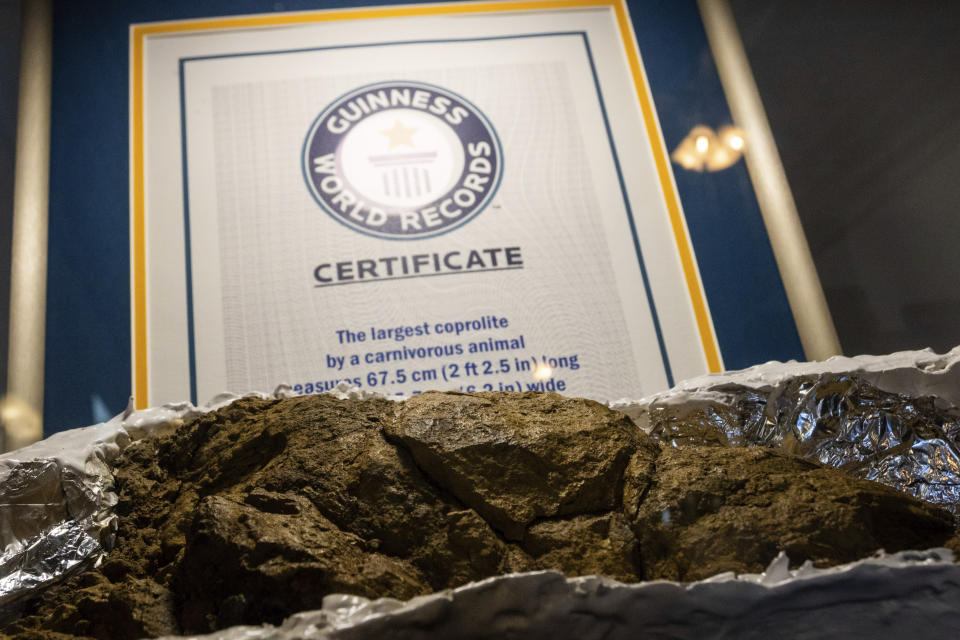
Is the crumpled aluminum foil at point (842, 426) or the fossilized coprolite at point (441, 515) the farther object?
the crumpled aluminum foil at point (842, 426)

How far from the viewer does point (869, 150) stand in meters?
1.51

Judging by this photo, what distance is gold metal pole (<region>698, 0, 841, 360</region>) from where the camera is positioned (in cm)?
150

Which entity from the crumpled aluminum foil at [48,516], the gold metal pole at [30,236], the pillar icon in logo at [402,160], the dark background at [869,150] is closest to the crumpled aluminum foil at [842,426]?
the dark background at [869,150]

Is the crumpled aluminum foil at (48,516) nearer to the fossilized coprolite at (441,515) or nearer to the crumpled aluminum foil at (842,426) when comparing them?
the fossilized coprolite at (441,515)

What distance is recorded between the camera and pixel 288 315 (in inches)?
58.3

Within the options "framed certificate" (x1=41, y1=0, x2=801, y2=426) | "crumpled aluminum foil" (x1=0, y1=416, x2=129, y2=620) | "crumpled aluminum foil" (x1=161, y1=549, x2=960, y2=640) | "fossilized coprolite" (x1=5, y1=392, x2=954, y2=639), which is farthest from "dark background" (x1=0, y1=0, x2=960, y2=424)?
"crumpled aluminum foil" (x1=161, y1=549, x2=960, y2=640)

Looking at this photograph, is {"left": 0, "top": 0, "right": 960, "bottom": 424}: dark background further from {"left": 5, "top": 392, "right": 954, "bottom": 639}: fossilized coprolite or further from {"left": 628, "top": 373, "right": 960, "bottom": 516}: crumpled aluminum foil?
{"left": 5, "top": 392, "right": 954, "bottom": 639}: fossilized coprolite

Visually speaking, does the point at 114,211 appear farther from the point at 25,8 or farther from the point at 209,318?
the point at 25,8

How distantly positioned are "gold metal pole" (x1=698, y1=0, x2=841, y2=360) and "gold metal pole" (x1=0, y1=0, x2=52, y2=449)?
1.50 meters

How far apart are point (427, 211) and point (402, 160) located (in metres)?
0.13

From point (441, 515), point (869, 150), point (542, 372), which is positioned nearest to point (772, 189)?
point (869, 150)

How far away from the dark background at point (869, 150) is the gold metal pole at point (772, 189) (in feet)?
0.07

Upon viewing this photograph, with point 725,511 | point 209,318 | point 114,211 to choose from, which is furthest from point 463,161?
point 725,511

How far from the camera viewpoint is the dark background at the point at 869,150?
1.43 meters
